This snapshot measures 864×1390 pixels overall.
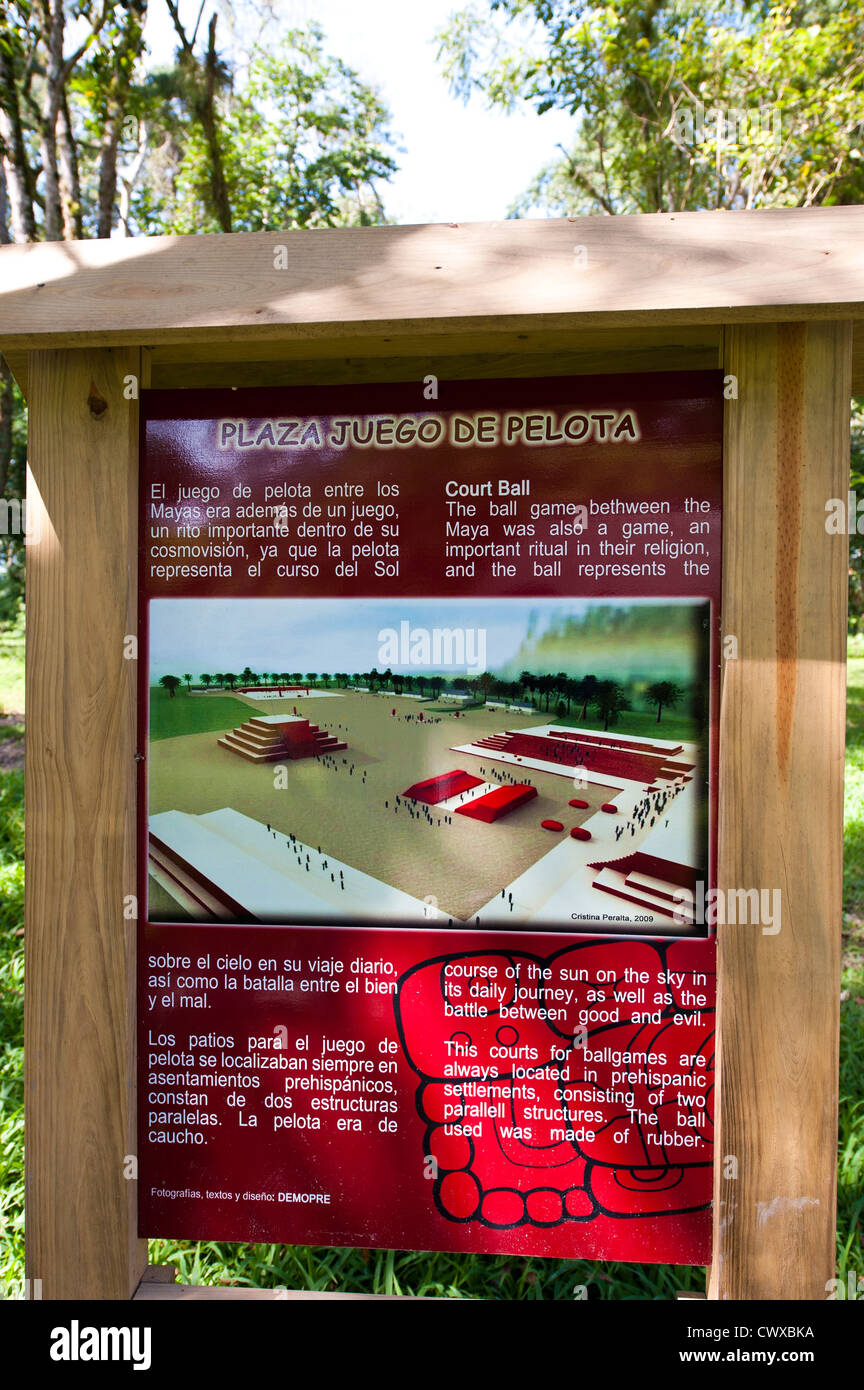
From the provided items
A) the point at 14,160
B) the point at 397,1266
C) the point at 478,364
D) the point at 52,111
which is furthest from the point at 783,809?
the point at 52,111

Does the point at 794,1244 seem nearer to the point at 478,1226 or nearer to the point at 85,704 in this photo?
the point at 478,1226

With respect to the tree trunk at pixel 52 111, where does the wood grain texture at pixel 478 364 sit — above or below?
below

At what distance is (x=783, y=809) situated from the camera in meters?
1.50

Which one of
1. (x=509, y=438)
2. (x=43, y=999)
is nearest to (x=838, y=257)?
(x=509, y=438)

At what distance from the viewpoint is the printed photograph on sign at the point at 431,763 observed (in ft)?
5.09

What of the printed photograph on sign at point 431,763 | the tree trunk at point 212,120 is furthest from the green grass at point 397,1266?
the tree trunk at point 212,120

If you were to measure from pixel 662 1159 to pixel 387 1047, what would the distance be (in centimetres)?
56

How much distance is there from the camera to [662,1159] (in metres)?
1.54

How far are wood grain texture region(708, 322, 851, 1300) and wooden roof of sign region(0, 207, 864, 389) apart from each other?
158 mm

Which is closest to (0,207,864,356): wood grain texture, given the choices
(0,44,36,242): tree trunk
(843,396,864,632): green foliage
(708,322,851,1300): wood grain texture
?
(708,322,851,1300): wood grain texture

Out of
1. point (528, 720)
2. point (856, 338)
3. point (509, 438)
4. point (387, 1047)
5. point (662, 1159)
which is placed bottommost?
point (662, 1159)

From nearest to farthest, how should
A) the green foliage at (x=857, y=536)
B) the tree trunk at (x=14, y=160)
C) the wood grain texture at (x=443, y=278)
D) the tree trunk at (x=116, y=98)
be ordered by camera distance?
the wood grain texture at (x=443, y=278) → the tree trunk at (x=14, y=160) → the tree trunk at (x=116, y=98) → the green foliage at (x=857, y=536)

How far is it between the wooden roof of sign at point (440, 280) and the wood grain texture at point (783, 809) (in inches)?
6.2

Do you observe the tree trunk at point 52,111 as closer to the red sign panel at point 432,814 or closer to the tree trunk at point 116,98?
the tree trunk at point 116,98
